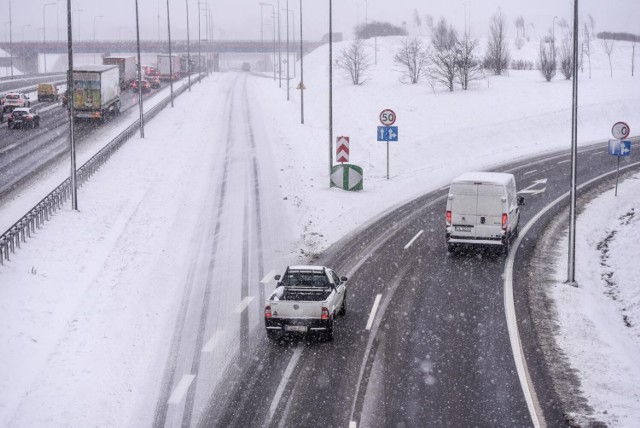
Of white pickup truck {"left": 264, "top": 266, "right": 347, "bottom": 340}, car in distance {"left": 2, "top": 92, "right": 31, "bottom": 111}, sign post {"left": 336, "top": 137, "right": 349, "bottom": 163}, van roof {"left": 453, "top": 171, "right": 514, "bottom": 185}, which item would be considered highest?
car in distance {"left": 2, "top": 92, "right": 31, "bottom": 111}

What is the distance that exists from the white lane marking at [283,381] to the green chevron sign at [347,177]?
1846 centimetres

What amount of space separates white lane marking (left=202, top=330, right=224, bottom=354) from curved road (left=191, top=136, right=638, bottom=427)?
0.79 meters

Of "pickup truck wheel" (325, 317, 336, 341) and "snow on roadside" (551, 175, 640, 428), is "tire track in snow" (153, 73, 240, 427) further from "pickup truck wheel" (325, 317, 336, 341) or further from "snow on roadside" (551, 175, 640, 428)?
"snow on roadside" (551, 175, 640, 428)

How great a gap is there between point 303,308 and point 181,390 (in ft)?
10.5

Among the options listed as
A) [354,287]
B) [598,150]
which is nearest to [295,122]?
[598,150]

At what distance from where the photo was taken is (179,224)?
92.5 feet

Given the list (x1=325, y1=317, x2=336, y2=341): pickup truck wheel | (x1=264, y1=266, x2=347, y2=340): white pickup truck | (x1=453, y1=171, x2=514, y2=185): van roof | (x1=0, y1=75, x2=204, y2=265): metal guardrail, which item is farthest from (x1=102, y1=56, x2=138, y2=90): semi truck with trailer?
(x1=325, y1=317, x2=336, y2=341): pickup truck wheel

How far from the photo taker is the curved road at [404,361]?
519 inches

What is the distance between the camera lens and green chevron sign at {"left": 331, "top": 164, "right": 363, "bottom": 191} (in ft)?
112

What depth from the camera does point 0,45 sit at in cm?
15725

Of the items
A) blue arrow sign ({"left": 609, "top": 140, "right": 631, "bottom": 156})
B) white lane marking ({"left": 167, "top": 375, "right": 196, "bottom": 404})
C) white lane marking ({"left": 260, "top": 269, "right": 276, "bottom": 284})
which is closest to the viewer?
white lane marking ({"left": 167, "top": 375, "right": 196, "bottom": 404})

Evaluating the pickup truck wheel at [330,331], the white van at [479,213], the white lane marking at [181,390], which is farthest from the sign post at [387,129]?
the white lane marking at [181,390]

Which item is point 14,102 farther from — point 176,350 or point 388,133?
point 176,350

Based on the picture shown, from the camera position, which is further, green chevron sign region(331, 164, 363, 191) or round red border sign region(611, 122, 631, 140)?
green chevron sign region(331, 164, 363, 191)
